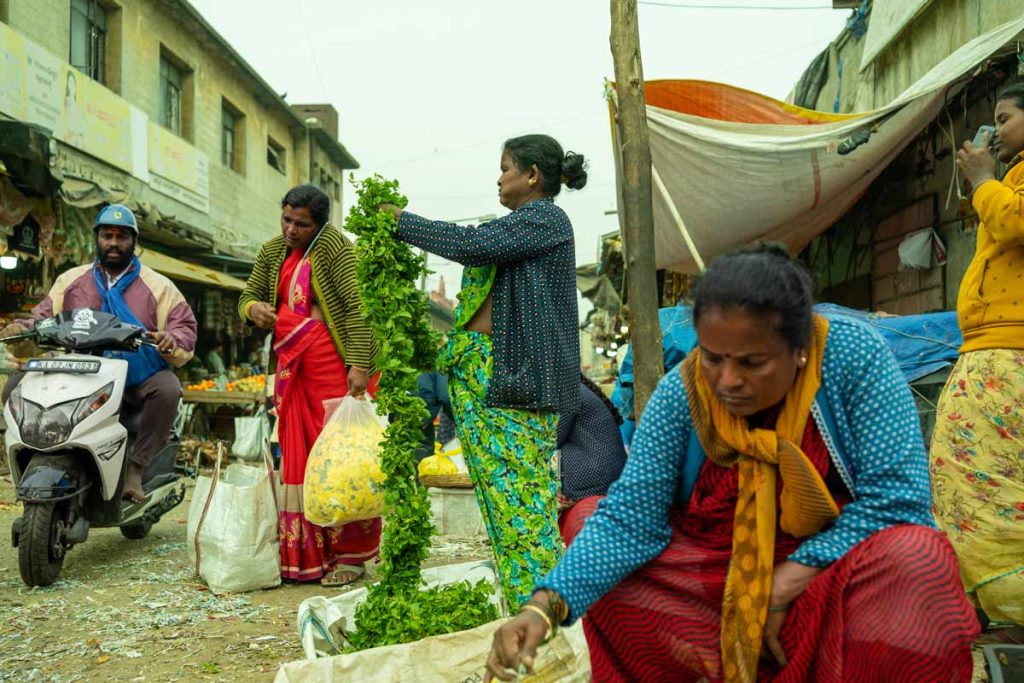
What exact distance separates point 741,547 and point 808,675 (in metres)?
0.28

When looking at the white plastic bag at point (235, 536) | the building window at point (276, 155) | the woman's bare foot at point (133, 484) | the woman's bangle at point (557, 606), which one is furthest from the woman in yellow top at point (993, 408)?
the building window at point (276, 155)

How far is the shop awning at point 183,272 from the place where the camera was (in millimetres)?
11009

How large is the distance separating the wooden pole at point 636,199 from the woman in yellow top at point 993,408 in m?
1.65

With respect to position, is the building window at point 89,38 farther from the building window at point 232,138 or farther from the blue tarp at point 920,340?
the blue tarp at point 920,340

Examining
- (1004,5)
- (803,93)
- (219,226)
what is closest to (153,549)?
(1004,5)

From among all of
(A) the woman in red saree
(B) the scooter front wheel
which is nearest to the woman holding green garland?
(A) the woman in red saree

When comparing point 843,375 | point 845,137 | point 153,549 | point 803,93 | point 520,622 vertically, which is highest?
point 803,93

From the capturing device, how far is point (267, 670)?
10.6 feet

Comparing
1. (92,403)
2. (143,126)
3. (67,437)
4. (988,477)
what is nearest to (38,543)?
(67,437)

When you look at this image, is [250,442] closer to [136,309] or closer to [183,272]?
[136,309]

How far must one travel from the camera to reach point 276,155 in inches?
853

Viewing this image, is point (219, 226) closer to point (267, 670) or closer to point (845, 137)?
point (845, 137)

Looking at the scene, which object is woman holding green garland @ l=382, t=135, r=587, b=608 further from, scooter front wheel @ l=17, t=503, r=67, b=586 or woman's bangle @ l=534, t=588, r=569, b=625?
scooter front wheel @ l=17, t=503, r=67, b=586

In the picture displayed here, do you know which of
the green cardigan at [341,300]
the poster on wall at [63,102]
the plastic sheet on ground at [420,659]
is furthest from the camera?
the poster on wall at [63,102]
